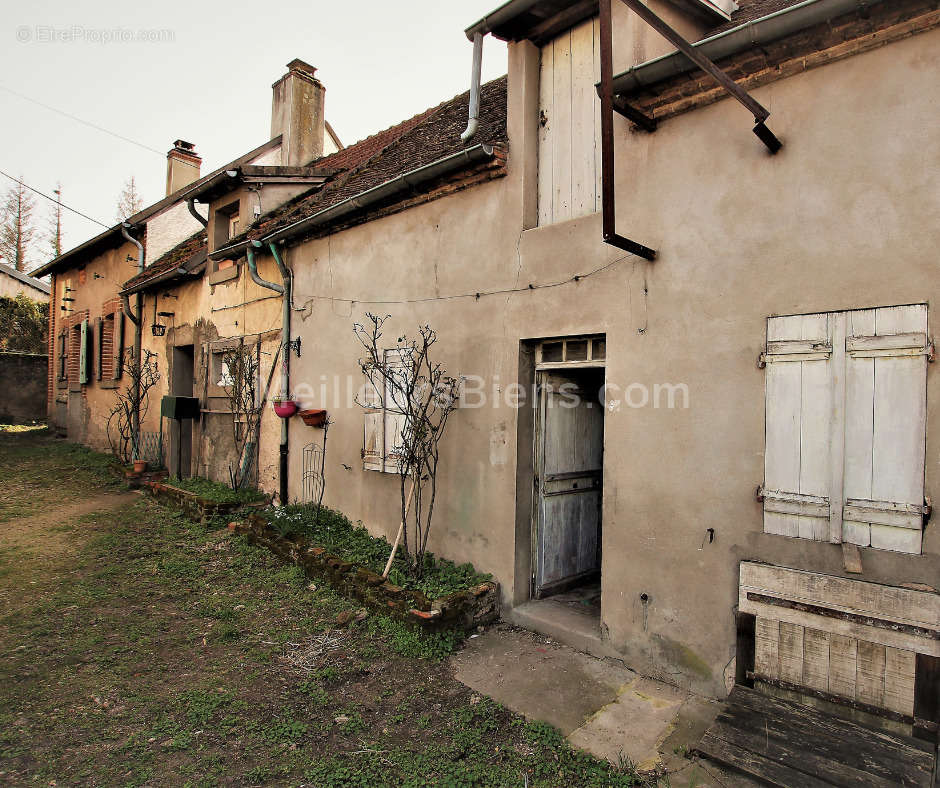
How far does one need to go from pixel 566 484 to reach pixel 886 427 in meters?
2.87

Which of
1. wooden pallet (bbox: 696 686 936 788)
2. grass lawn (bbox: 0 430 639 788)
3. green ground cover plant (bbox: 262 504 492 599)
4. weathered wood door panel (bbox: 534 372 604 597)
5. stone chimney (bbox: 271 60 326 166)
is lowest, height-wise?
grass lawn (bbox: 0 430 639 788)

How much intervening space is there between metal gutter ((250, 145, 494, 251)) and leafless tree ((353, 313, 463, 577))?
1.38 m

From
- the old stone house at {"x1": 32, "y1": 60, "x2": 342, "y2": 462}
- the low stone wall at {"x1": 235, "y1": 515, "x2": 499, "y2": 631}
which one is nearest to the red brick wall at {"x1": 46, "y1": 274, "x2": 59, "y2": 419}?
the old stone house at {"x1": 32, "y1": 60, "x2": 342, "y2": 462}

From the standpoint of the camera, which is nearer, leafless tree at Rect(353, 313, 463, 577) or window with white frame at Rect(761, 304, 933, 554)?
window with white frame at Rect(761, 304, 933, 554)

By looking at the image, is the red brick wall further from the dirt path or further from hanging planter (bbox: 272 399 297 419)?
hanging planter (bbox: 272 399 297 419)

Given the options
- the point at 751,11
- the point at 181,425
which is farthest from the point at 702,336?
the point at 181,425

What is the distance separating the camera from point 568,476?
5.58 meters

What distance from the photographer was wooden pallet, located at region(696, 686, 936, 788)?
274 cm

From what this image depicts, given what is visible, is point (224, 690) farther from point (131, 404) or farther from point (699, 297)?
point (131, 404)

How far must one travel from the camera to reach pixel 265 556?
22.2 ft

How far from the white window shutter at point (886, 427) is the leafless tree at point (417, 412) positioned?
133 inches

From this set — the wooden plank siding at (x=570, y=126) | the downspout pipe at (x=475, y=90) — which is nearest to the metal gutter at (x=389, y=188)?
the downspout pipe at (x=475, y=90)

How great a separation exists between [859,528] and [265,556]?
6.08 meters

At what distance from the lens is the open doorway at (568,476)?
17.1 ft
